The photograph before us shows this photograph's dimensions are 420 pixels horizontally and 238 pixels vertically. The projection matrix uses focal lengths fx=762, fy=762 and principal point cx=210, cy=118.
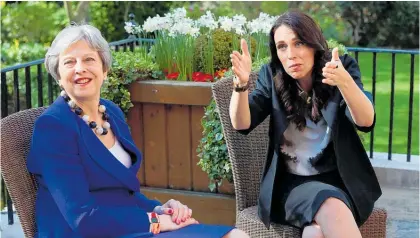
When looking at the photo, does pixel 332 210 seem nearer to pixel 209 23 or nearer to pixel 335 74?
pixel 335 74

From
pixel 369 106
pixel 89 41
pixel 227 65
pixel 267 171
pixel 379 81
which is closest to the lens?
pixel 89 41

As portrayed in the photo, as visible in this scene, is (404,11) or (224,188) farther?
(404,11)

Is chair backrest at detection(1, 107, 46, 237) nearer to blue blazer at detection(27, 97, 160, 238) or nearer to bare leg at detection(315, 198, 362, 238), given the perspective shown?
blue blazer at detection(27, 97, 160, 238)

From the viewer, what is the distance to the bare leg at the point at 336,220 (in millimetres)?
2625

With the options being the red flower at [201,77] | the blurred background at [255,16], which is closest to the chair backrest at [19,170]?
the red flower at [201,77]

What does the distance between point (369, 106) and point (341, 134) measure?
18cm

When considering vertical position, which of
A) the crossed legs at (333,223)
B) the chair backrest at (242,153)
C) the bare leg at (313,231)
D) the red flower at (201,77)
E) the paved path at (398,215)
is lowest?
the paved path at (398,215)

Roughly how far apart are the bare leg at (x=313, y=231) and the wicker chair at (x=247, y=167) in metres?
0.27

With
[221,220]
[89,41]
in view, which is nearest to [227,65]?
[221,220]

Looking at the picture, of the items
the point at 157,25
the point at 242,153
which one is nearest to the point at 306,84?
the point at 242,153

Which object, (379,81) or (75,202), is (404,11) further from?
(75,202)

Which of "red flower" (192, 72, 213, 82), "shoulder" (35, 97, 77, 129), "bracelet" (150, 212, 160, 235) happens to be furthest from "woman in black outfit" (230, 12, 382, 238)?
"red flower" (192, 72, 213, 82)

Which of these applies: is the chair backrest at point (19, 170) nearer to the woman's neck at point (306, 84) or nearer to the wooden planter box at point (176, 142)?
the woman's neck at point (306, 84)

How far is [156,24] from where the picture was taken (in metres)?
4.52
